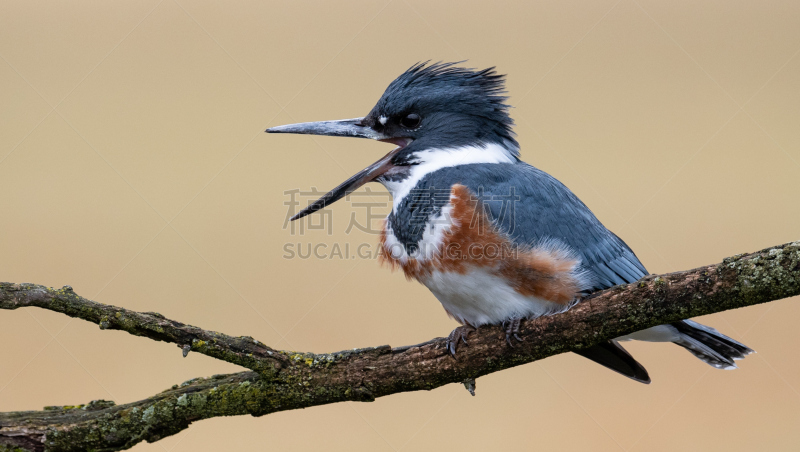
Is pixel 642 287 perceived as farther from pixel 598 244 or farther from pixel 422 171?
pixel 422 171

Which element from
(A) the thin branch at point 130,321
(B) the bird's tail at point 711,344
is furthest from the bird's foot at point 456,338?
(B) the bird's tail at point 711,344

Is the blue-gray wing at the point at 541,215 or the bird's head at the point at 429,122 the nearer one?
the blue-gray wing at the point at 541,215

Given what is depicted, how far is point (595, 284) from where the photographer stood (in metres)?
2.16

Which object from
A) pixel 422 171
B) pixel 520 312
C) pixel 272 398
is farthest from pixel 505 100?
pixel 272 398

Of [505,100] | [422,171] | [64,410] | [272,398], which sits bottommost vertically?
[64,410]

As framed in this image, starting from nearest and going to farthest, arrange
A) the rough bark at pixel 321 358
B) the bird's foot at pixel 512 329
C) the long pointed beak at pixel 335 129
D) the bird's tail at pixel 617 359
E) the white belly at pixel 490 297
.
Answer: the rough bark at pixel 321 358 < the bird's foot at pixel 512 329 < the white belly at pixel 490 297 < the bird's tail at pixel 617 359 < the long pointed beak at pixel 335 129

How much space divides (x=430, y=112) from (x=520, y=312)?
0.89 m

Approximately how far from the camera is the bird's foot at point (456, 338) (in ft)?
6.37

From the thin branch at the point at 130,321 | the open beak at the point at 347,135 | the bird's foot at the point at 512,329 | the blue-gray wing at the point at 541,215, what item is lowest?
the thin branch at the point at 130,321

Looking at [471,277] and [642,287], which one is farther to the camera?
[471,277]

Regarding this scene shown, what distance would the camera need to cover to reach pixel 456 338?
6.65 ft

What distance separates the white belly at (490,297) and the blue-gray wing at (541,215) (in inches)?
6.4

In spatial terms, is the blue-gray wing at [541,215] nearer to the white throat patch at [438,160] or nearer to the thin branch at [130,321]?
the white throat patch at [438,160]

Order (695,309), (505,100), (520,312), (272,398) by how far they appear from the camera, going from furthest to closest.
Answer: (505,100) < (520,312) < (272,398) < (695,309)
